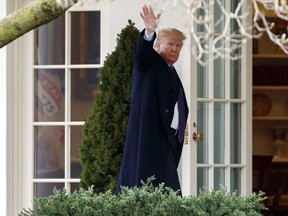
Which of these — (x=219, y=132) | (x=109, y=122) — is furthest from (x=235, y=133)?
(x=109, y=122)

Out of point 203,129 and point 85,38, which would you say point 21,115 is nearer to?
point 85,38

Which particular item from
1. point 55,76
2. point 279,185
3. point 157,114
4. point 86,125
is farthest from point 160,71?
point 279,185

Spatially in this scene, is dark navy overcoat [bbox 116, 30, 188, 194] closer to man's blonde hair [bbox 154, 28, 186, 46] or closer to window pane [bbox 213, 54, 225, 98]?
man's blonde hair [bbox 154, 28, 186, 46]

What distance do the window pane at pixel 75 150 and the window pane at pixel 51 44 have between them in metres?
0.62

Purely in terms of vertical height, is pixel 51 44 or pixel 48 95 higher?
pixel 51 44

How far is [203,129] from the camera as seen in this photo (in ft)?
32.4

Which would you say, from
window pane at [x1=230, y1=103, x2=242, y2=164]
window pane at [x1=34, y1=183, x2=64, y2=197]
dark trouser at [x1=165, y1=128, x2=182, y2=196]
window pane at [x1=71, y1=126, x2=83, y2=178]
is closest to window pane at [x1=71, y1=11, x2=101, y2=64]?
window pane at [x1=71, y1=126, x2=83, y2=178]

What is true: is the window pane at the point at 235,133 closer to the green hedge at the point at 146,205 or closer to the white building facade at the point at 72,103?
the white building facade at the point at 72,103

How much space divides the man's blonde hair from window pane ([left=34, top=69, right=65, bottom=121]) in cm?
156

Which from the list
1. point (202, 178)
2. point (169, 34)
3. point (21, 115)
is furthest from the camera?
point (21, 115)

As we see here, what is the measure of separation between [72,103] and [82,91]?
0.14 meters

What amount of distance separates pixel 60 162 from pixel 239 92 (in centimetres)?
167

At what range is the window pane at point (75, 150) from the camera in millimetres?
10234

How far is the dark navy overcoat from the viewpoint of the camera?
8.66 metres
